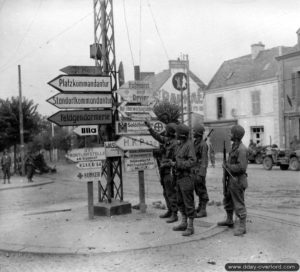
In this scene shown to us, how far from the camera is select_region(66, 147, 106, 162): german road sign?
7953mm

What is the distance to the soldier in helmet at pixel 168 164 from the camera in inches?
302

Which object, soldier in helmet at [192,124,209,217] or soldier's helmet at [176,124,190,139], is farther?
soldier in helmet at [192,124,209,217]

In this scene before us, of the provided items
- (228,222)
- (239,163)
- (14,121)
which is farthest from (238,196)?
(14,121)

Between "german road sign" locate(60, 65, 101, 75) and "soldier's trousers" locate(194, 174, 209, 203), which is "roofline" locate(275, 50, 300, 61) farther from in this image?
"german road sign" locate(60, 65, 101, 75)

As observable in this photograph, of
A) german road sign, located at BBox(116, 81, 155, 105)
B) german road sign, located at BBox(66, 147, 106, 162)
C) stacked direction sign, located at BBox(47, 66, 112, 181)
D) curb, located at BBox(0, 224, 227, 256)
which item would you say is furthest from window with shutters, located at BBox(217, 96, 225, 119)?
curb, located at BBox(0, 224, 227, 256)

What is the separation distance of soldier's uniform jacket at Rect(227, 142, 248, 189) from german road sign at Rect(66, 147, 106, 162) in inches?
98.6

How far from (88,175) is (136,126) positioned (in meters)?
1.34

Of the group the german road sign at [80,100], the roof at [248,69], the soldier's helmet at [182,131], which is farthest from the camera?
the roof at [248,69]

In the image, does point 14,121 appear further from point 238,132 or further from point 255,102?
point 238,132

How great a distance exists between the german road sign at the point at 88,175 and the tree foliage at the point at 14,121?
20931 mm

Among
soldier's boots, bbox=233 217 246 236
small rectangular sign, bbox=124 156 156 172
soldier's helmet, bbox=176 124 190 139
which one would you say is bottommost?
soldier's boots, bbox=233 217 246 236

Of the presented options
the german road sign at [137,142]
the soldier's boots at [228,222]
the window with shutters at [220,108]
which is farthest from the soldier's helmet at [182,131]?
the window with shutters at [220,108]

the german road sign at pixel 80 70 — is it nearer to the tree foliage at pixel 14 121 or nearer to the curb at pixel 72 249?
the curb at pixel 72 249

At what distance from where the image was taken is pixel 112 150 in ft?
27.8
